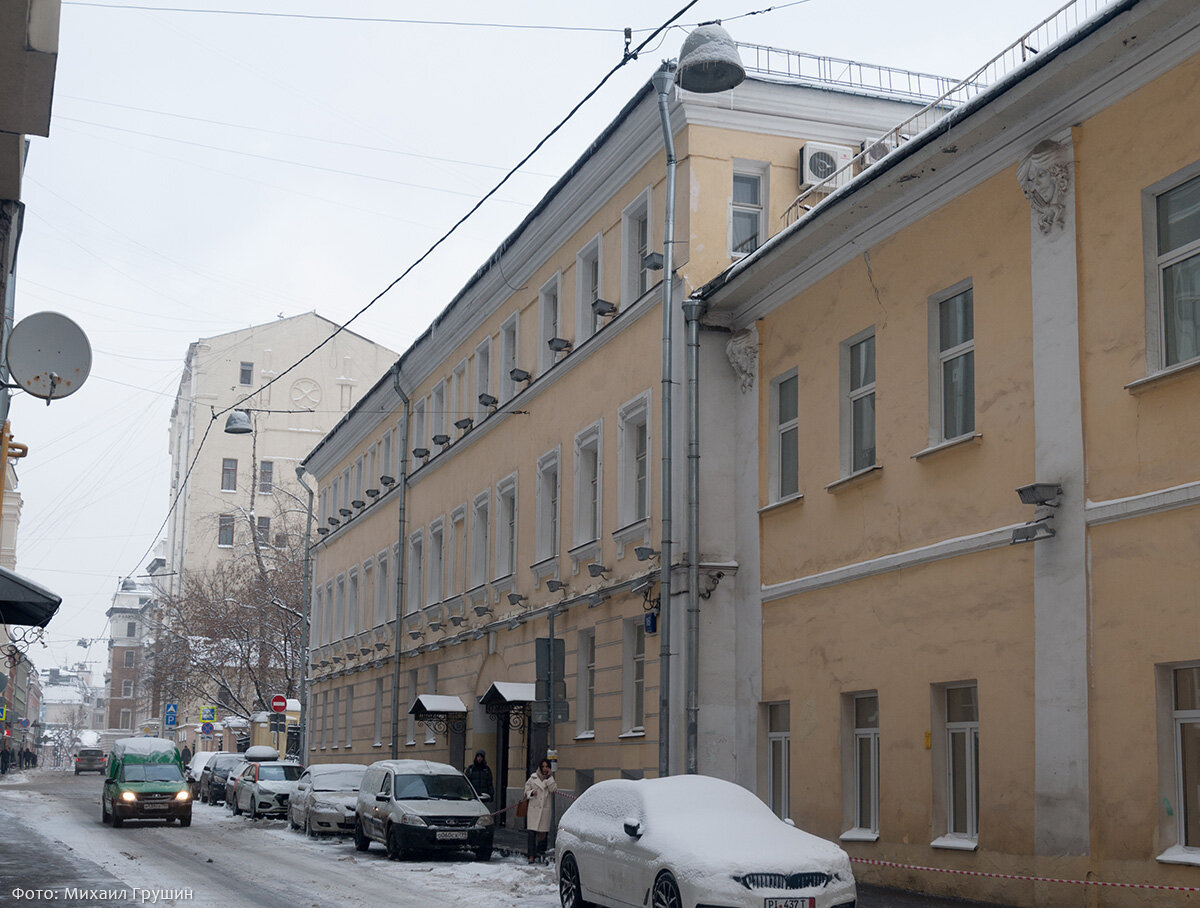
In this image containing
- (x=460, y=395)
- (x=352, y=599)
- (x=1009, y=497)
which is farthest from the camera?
(x=352, y=599)

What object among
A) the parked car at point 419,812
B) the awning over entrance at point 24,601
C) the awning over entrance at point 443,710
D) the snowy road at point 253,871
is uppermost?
the awning over entrance at point 24,601

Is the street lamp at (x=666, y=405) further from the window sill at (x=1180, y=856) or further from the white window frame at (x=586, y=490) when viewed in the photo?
the window sill at (x=1180, y=856)

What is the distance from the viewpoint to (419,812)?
2298 centimetres

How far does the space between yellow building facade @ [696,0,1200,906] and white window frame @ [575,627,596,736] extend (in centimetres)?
599

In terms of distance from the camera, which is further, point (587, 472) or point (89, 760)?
point (89, 760)

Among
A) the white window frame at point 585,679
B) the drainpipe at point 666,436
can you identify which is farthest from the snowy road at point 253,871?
the white window frame at point 585,679

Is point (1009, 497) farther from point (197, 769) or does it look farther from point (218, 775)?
point (197, 769)

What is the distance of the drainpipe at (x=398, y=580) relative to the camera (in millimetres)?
36844

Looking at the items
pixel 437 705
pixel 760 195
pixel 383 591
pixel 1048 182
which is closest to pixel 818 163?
pixel 760 195

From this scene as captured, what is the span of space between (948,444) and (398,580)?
2455 cm

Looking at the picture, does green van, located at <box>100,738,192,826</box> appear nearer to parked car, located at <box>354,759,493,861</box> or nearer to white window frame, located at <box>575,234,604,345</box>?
parked car, located at <box>354,759,493,861</box>

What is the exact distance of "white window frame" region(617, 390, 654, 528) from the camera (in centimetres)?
2441

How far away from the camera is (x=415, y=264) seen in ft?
78.6

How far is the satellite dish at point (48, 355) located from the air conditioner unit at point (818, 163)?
1256 centimetres
